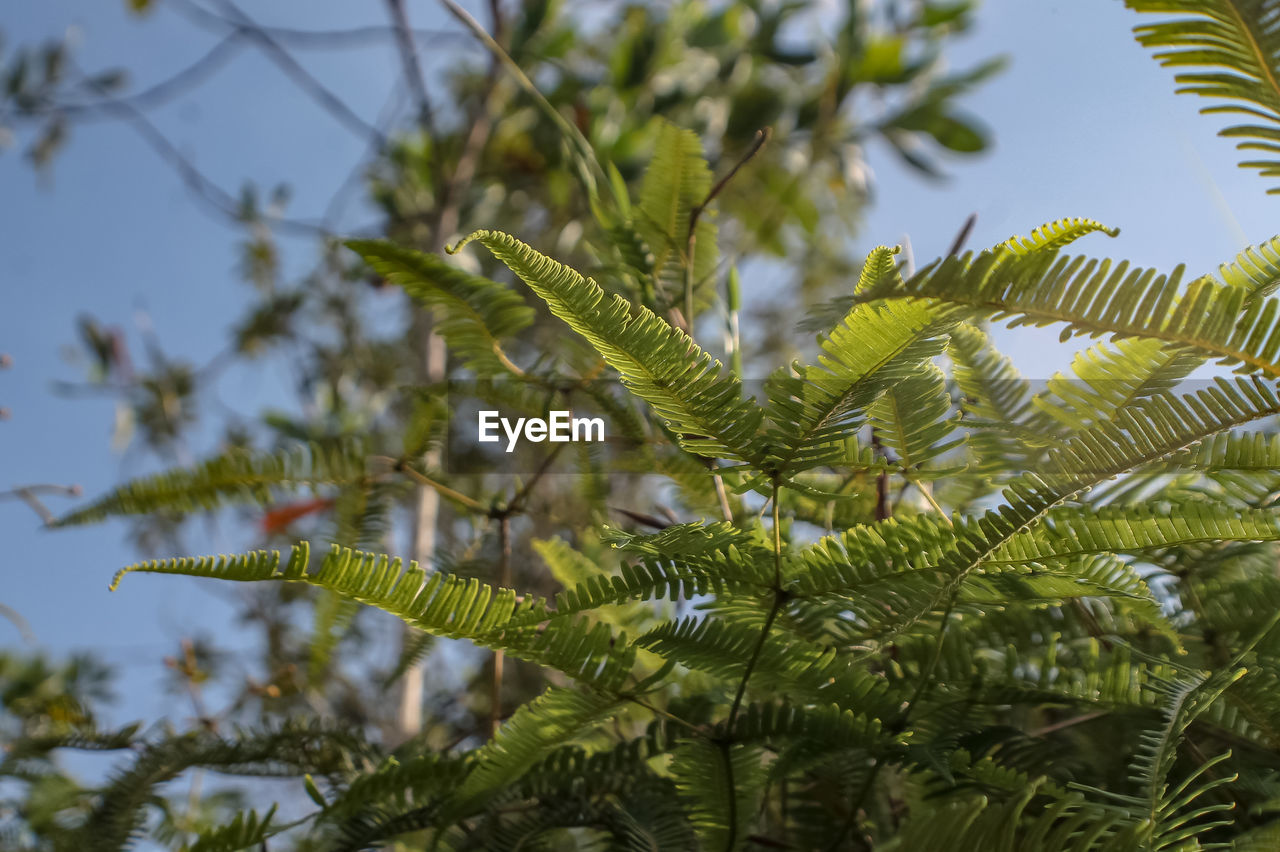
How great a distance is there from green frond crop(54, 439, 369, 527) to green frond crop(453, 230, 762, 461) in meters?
0.25

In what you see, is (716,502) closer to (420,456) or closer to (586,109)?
(420,456)

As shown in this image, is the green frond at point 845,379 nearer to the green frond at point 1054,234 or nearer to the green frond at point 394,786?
the green frond at point 1054,234

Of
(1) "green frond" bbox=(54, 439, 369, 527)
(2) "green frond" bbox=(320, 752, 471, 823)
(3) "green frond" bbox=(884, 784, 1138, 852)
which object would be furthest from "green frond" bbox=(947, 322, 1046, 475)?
(1) "green frond" bbox=(54, 439, 369, 527)

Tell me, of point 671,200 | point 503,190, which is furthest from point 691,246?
point 503,190

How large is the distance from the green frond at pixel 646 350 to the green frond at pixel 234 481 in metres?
0.25

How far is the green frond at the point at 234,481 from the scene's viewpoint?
15.1 inches

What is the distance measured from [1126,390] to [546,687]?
8.0 inches

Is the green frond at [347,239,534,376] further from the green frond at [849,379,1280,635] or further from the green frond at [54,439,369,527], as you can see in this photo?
the green frond at [849,379,1280,635]

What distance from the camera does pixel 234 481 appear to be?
412 mm

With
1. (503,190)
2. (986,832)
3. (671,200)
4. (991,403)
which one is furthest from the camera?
(503,190)

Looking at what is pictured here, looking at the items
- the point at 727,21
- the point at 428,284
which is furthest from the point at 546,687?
the point at 727,21

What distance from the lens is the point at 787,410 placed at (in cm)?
22

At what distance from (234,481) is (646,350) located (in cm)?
29

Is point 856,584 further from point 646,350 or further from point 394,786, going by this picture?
point 394,786
